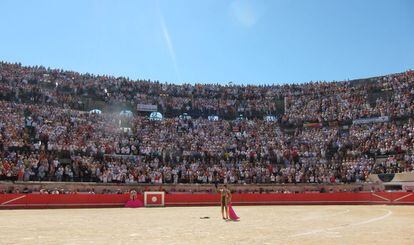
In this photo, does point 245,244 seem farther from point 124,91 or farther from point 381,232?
point 124,91

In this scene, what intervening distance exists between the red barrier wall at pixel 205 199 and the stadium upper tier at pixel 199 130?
202 cm

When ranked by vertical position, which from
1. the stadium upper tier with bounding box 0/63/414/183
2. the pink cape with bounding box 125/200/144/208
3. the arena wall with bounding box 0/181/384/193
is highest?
the stadium upper tier with bounding box 0/63/414/183

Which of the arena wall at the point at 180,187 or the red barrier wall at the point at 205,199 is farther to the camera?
the arena wall at the point at 180,187

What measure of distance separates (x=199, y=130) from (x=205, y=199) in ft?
35.8

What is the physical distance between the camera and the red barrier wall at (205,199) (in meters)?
32.6

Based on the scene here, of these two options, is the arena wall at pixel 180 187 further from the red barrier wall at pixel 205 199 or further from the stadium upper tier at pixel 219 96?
the stadium upper tier at pixel 219 96

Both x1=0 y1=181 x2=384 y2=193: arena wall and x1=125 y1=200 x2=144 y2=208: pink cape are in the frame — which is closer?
x1=0 y1=181 x2=384 y2=193: arena wall

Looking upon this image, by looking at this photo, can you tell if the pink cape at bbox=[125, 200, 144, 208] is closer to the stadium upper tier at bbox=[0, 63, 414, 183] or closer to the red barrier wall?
the red barrier wall

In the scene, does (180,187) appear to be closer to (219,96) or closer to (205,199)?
(205,199)

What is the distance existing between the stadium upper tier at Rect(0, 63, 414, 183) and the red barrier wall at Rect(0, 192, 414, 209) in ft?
6.61

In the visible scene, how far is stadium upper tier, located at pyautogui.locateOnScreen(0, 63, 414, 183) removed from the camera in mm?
37500

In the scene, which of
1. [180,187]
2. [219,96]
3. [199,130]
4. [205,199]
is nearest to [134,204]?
[180,187]

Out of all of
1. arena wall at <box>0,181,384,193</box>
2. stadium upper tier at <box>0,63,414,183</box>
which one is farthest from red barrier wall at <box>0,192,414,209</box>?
stadium upper tier at <box>0,63,414,183</box>

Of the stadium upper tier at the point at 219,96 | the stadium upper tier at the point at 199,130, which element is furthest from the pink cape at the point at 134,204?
the stadium upper tier at the point at 219,96
